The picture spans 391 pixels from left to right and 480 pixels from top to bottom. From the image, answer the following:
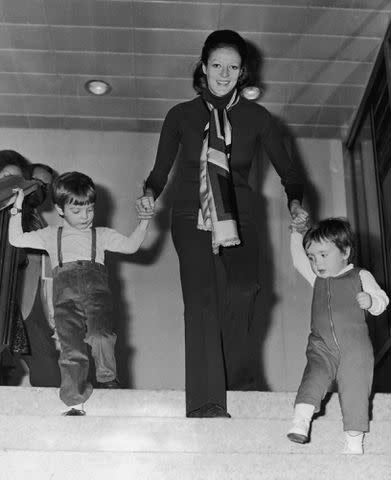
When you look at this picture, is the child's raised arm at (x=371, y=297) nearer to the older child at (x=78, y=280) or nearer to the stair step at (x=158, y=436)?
the stair step at (x=158, y=436)

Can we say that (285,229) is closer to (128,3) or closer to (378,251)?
(378,251)

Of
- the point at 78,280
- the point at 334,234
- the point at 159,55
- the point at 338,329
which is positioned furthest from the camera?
the point at 159,55

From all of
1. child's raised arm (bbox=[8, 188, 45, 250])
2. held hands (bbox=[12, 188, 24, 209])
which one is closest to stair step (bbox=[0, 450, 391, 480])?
child's raised arm (bbox=[8, 188, 45, 250])

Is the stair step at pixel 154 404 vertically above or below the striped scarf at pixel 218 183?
below

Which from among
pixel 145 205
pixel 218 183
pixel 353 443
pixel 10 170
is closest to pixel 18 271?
pixel 10 170

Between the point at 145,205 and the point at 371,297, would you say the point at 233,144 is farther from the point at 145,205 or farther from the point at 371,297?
the point at 371,297

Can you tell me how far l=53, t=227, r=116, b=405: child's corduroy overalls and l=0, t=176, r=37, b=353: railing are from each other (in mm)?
251

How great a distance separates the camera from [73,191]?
3955mm

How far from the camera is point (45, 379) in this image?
4484 millimetres

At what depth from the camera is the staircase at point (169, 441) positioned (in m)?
2.82

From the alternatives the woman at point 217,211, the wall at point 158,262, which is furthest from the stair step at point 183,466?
the wall at point 158,262

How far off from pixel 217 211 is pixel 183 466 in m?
1.18

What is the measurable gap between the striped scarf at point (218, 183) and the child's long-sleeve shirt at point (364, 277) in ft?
0.94

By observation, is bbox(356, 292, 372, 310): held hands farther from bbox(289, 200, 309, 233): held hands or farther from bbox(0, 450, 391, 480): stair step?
bbox(0, 450, 391, 480): stair step
